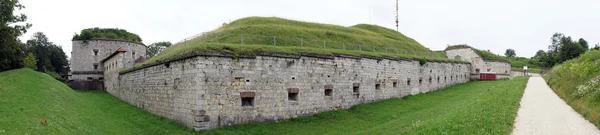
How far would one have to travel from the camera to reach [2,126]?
9719 mm

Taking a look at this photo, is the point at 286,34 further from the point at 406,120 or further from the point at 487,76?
the point at 487,76

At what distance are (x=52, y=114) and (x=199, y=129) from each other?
16.5 ft

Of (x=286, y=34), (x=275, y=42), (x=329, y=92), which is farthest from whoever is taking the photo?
(x=286, y=34)

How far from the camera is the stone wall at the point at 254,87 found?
14.5 metres

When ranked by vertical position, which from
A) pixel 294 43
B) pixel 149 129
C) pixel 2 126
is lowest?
pixel 149 129

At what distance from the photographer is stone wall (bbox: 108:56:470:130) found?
14547mm

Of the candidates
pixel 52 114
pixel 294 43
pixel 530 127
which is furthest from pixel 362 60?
pixel 52 114

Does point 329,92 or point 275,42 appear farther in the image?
point 275,42

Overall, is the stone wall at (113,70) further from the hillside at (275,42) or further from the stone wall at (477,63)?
the stone wall at (477,63)

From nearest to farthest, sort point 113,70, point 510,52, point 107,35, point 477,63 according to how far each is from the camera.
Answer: point 113,70
point 477,63
point 107,35
point 510,52

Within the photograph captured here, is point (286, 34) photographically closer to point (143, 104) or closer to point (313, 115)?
point (313, 115)

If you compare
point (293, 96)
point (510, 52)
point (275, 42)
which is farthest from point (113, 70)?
point (510, 52)

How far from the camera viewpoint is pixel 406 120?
1458 centimetres

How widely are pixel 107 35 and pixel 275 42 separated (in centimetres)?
2848
